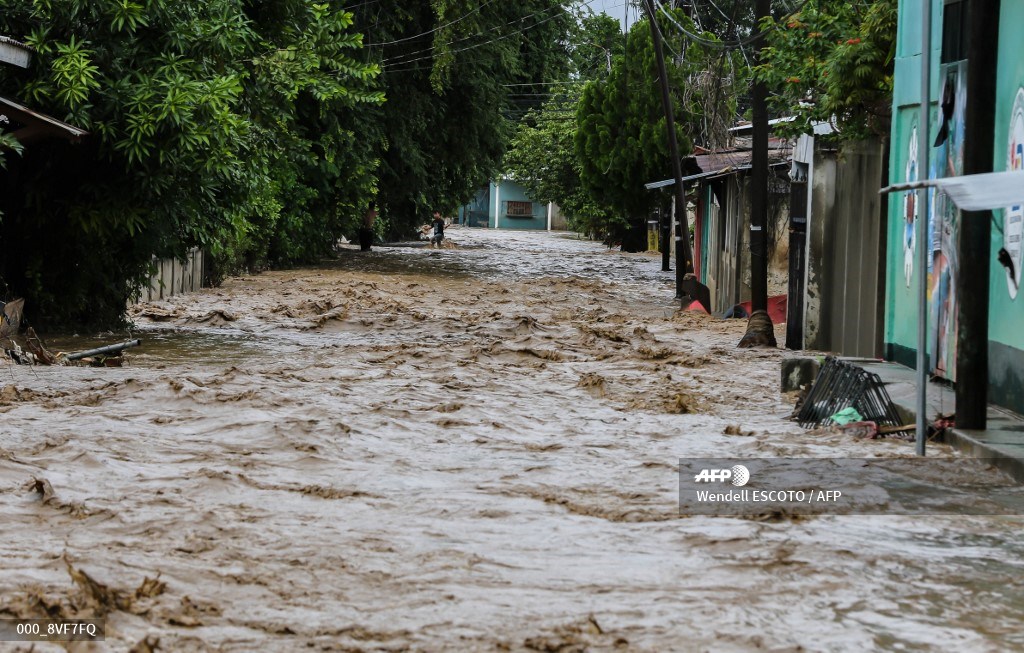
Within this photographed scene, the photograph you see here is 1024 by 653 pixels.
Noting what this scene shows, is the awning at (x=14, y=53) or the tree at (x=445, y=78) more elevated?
the tree at (x=445, y=78)

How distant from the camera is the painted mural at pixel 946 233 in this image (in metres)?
10.9

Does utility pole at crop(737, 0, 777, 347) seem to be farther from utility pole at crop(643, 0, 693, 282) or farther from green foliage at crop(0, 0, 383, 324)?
utility pole at crop(643, 0, 693, 282)

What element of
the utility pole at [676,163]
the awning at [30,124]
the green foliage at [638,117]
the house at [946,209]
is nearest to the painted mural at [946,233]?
the house at [946,209]

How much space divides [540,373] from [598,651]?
9.07m

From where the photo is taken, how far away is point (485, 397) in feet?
38.8

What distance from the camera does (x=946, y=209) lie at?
11.2m

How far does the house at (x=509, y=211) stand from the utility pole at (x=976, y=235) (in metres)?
76.8

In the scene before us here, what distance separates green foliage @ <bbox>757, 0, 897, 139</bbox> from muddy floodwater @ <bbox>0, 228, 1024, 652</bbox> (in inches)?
112

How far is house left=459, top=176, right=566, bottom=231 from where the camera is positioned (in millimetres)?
86812

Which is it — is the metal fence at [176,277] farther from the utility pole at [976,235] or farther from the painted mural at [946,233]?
the utility pole at [976,235]

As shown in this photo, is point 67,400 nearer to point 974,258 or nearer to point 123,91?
point 123,91

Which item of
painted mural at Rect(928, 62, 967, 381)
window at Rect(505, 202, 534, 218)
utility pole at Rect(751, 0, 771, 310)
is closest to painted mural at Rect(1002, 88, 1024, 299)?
painted mural at Rect(928, 62, 967, 381)

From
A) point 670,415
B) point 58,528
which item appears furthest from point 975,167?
point 58,528

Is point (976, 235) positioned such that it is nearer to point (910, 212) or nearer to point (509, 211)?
point (910, 212)
